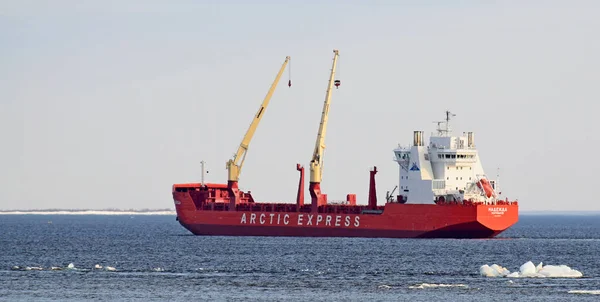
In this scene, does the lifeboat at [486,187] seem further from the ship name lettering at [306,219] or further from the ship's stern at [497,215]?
the ship name lettering at [306,219]

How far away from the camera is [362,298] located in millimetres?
51000

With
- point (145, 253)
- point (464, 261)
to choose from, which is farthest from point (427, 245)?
point (145, 253)

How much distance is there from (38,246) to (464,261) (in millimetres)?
37555

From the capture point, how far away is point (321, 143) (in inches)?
3996

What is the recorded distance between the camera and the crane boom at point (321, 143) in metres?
98.9

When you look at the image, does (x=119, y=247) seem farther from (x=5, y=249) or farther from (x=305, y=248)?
(x=305, y=248)

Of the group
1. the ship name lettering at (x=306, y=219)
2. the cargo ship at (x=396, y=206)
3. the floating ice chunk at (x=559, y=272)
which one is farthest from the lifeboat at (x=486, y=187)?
the floating ice chunk at (x=559, y=272)

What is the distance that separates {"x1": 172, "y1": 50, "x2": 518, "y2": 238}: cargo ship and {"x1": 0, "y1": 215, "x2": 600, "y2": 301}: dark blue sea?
5.67 feet

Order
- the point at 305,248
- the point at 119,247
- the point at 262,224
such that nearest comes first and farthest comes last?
the point at 305,248 < the point at 119,247 < the point at 262,224

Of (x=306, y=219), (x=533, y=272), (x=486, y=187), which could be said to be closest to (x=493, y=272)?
(x=533, y=272)

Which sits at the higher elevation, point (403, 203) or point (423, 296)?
point (403, 203)

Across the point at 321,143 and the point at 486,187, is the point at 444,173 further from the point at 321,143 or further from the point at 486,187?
the point at 321,143

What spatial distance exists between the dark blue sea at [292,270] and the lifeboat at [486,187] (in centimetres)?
385

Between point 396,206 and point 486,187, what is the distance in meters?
7.12
